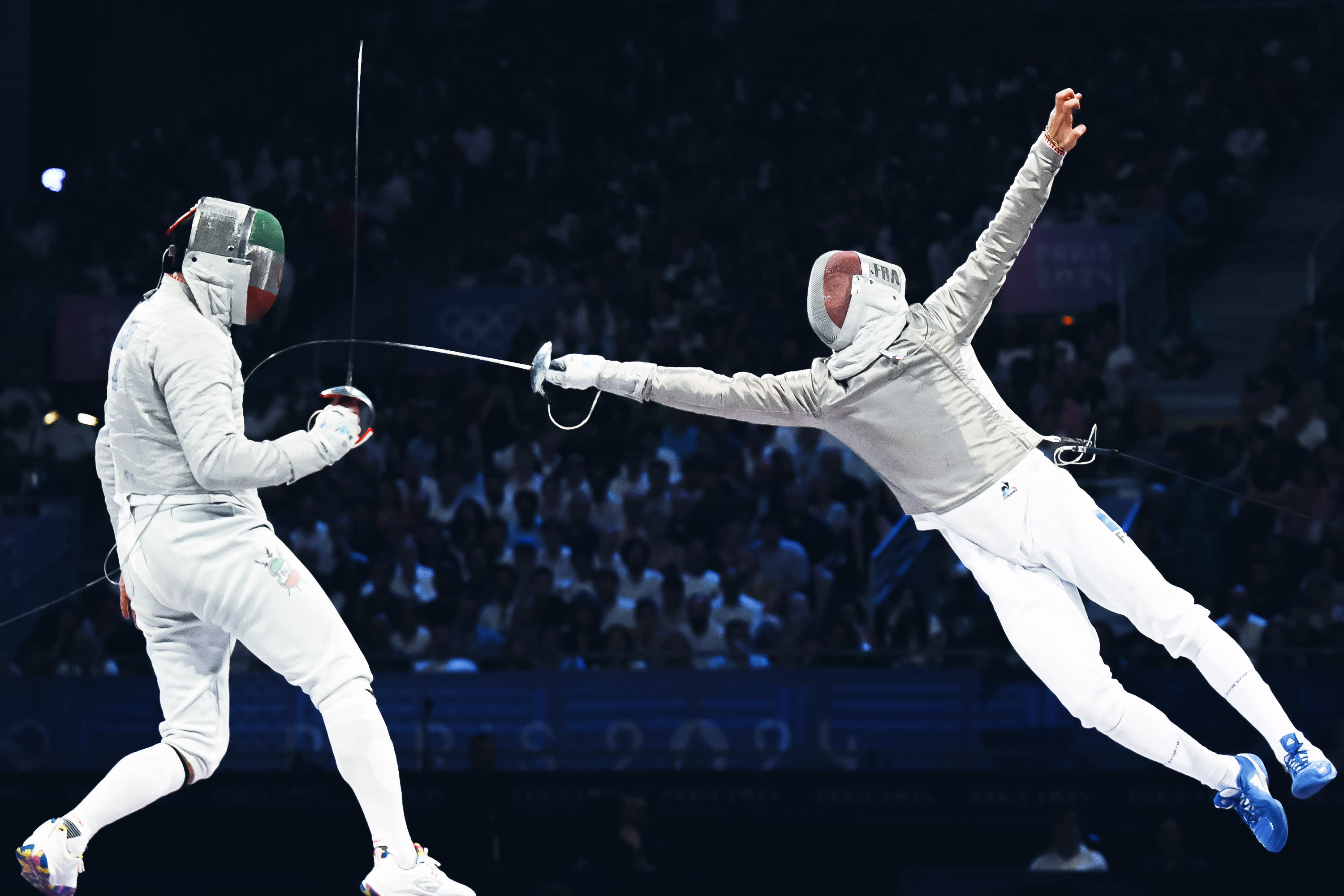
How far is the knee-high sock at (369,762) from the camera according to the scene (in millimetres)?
3523

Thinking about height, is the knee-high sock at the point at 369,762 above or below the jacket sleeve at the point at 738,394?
below

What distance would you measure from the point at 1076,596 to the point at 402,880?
1938 millimetres

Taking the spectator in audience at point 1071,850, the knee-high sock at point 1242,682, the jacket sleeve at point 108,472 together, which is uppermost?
the jacket sleeve at point 108,472

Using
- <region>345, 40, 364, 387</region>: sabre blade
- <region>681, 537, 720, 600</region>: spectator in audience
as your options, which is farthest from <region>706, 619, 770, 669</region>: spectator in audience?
<region>345, 40, 364, 387</region>: sabre blade

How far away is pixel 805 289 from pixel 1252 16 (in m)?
4.64

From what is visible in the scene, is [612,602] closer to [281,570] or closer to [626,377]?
[626,377]

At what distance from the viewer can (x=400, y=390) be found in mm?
8102

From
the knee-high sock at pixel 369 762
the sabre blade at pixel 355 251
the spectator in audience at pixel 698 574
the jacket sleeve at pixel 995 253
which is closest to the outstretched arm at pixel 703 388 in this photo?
the jacket sleeve at pixel 995 253

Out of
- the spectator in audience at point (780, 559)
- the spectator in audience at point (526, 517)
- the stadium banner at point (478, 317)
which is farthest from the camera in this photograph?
the stadium banner at point (478, 317)

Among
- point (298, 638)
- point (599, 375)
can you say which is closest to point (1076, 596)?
point (599, 375)

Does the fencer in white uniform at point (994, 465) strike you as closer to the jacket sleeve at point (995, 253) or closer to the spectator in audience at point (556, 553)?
the jacket sleeve at point (995, 253)

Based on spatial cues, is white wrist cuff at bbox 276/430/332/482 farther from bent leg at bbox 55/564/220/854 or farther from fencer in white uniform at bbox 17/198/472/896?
bent leg at bbox 55/564/220/854

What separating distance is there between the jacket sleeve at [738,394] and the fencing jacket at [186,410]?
954mm

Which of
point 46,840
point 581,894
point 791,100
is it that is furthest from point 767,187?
point 46,840
